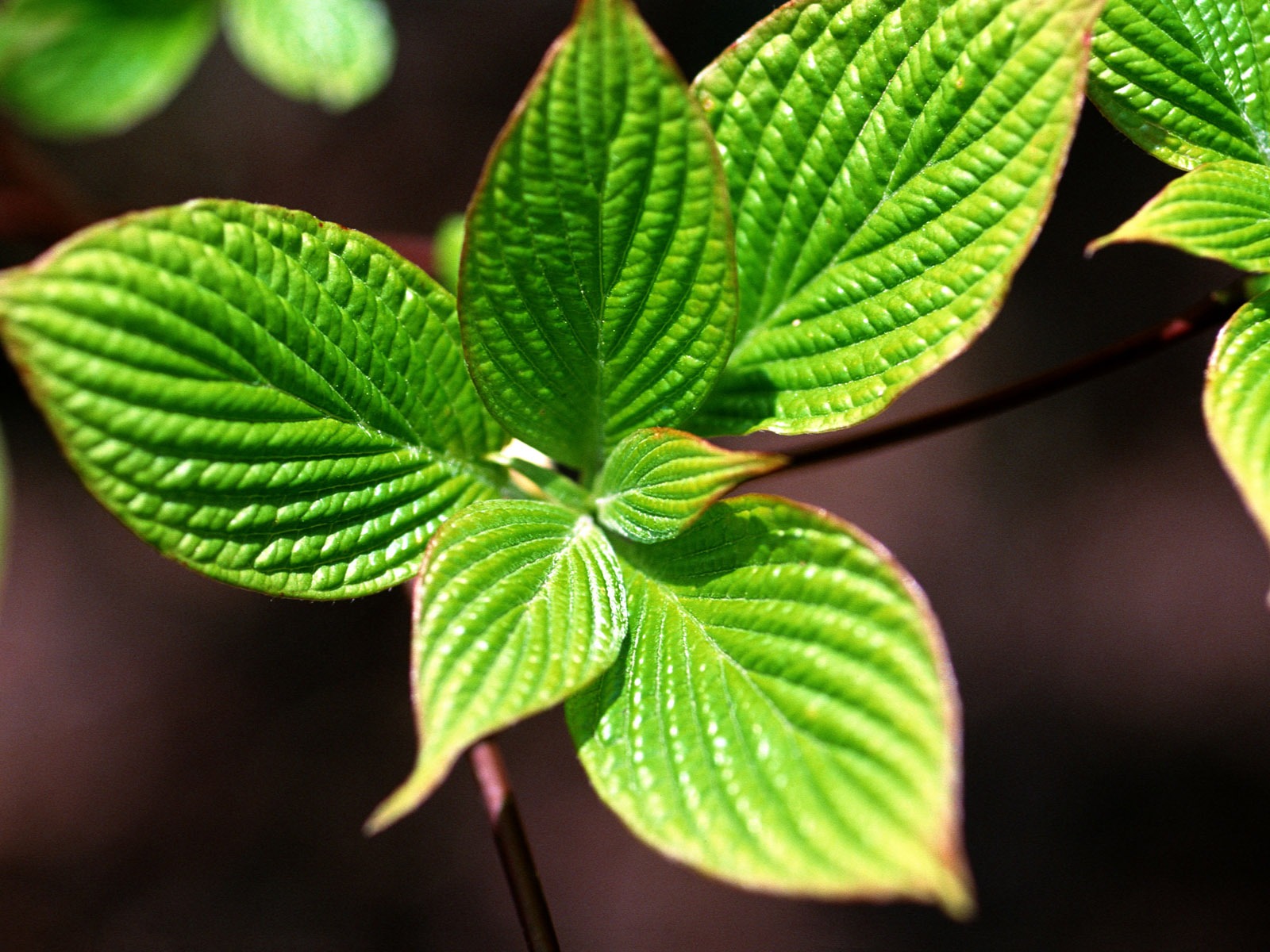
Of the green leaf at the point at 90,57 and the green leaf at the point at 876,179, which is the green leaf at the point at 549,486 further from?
the green leaf at the point at 90,57

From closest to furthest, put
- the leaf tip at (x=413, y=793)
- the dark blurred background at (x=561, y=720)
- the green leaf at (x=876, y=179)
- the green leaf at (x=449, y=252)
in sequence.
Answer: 1. the leaf tip at (x=413, y=793)
2. the green leaf at (x=876, y=179)
3. the green leaf at (x=449, y=252)
4. the dark blurred background at (x=561, y=720)

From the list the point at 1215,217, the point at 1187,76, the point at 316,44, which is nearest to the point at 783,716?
the point at 1215,217

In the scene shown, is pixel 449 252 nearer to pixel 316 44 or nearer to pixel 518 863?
pixel 316 44

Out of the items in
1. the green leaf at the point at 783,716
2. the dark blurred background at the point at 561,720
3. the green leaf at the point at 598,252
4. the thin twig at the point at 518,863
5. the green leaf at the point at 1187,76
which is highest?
the green leaf at the point at 598,252

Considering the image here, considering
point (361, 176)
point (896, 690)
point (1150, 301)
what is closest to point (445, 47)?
point (361, 176)

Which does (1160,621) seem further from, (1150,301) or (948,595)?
(1150,301)

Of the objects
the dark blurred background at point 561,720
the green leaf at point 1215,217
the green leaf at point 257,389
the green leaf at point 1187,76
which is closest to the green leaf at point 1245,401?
the green leaf at point 1215,217
